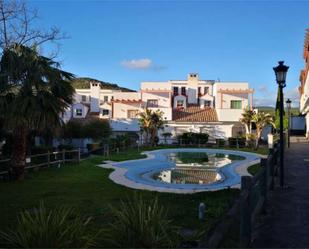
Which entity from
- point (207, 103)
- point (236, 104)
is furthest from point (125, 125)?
point (207, 103)

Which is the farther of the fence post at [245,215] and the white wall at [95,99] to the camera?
the white wall at [95,99]

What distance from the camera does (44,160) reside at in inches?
814

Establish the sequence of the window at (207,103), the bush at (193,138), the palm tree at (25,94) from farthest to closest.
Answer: the window at (207,103), the bush at (193,138), the palm tree at (25,94)

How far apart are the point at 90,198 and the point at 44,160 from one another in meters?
9.80

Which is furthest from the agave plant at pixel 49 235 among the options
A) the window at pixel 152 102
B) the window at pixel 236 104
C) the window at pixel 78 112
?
the window at pixel 78 112

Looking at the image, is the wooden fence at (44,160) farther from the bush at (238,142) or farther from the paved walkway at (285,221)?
the bush at (238,142)

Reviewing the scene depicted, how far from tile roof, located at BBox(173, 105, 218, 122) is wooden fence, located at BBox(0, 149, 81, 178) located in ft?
83.0

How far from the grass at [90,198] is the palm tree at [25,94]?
6.78 ft

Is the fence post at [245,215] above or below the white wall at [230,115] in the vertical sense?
below

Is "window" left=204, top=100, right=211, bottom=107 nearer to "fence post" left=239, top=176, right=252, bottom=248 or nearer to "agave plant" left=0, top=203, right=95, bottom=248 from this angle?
"fence post" left=239, top=176, right=252, bottom=248

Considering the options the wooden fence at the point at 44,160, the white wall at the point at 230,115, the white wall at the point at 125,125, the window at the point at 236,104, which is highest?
the window at the point at 236,104

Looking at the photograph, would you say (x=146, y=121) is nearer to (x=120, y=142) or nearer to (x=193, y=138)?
(x=193, y=138)

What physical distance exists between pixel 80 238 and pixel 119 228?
1.88 feet

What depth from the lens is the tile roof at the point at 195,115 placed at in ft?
154
